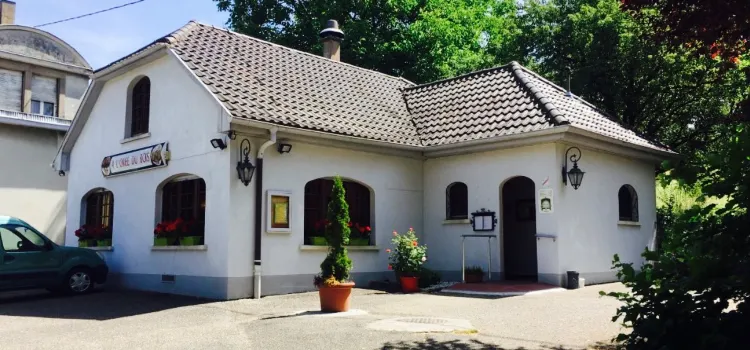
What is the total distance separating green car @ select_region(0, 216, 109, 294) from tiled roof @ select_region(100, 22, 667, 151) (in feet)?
15.3

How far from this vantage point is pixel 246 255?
→ 1242 cm

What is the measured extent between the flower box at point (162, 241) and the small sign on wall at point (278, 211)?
2.37 meters

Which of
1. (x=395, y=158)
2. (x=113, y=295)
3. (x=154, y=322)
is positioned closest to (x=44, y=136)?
(x=113, y=295)

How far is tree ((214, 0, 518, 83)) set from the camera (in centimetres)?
2778

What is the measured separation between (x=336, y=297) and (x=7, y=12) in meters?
25.7

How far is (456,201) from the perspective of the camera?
15594 millimetres

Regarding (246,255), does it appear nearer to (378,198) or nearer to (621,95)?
(378,198)

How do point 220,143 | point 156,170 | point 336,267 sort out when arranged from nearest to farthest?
point 336,267
point 220,143
point 156,170

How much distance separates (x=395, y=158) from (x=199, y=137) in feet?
15.1

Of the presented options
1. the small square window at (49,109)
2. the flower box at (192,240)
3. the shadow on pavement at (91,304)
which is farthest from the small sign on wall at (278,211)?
the small square window at (49,109)

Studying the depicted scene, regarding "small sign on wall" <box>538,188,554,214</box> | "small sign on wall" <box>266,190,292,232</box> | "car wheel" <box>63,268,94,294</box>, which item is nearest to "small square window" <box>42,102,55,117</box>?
"car wheel" <box>63,268,94,294</box>

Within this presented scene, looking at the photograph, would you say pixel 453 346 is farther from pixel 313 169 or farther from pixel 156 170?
pixel 156 170

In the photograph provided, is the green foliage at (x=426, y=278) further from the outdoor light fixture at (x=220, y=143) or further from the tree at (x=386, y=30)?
the tree at (x=386, y=30)

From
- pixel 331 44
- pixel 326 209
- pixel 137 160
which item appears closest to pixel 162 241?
pixel 137 160
